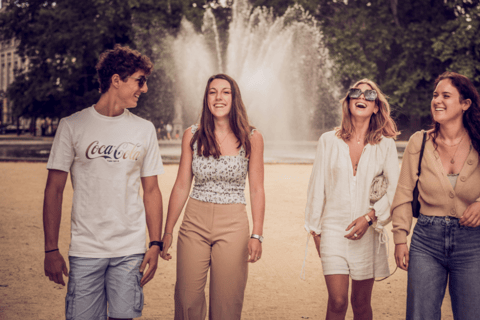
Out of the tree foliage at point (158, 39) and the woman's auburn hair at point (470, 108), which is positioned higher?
the tree foliage at point (158, 39)

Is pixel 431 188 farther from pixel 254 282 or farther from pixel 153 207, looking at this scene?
pixel 254 282

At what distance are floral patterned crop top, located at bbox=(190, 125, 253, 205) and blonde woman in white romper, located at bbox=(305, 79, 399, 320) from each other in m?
0.63

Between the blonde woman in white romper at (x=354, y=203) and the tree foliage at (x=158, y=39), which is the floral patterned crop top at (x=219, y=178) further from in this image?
the tree foliage at (x=158, y=39)

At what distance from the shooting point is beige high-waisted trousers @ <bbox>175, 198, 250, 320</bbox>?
3258 mm

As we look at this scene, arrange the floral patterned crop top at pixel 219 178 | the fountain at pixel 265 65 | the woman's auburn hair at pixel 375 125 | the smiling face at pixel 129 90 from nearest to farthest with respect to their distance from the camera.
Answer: the smiling face at pixel 129 90, the floral patterned crop top at pixel 219 178, the woman's auburn hair at pixel 375 125, the fountain at pixel 265 65

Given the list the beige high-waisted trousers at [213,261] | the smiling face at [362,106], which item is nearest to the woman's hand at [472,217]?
the smiling face at [362,106]

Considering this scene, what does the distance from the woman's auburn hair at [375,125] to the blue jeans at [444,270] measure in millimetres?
881

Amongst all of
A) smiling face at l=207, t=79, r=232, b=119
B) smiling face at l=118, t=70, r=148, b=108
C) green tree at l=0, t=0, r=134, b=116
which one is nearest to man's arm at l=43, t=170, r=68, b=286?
smiling face at l=118, t=70, r=148, b=108

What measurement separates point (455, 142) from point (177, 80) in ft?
114

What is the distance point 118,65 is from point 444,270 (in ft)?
7.12

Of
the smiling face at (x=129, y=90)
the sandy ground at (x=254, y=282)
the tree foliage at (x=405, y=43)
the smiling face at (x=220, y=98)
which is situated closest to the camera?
the smiling face at (x=129, y=90)

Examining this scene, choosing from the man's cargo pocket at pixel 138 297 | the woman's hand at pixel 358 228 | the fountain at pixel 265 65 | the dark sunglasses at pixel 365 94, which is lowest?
the man's cargo pocket at pixel 138 297

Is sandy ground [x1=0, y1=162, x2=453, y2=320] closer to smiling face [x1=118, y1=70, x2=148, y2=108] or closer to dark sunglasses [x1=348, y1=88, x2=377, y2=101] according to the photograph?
dark sunglasses [x1=348, y1=88, x2=377, y2=101]

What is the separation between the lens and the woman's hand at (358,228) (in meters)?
3.55
